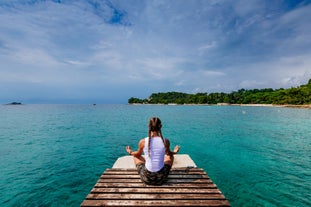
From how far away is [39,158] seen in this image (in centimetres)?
1429

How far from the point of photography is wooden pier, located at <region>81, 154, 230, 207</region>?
4.35 m

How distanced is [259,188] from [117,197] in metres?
8.07

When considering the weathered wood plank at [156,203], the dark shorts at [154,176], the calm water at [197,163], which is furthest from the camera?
the calm water at [197,163]

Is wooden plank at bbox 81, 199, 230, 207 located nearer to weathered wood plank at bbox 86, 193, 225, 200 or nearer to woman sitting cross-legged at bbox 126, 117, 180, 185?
weathered wood plank at bbox 86, 193, 225, 200

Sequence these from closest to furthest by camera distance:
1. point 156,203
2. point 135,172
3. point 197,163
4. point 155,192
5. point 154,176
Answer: point 156,203 → point 155,192 → point 154,176 → point 135,172 → point 197,163

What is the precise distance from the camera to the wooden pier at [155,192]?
4.35 meters

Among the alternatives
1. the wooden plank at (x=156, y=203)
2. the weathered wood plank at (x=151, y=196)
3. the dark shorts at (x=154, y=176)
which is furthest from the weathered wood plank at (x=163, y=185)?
the wooden plank at (x=156, y=203)

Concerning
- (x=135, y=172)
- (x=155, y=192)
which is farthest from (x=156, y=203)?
(x=135, y=172)

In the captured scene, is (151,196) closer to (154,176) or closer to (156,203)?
(156,203)

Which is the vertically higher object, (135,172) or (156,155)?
(156,155)

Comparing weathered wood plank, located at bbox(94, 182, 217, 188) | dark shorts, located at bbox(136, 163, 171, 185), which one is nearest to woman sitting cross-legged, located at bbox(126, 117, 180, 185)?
dark shorts, located at bbox(136, 163, 171, 185)

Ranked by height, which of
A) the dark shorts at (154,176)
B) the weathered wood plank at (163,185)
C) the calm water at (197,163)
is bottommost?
the calm water at (197,163)

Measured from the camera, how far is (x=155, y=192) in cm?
482

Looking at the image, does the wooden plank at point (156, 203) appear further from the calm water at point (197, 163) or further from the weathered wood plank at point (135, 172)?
the calm water at point (197, 163)
